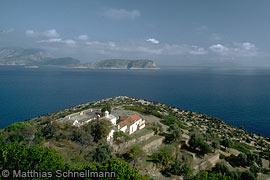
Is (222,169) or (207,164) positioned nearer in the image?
(222,169)

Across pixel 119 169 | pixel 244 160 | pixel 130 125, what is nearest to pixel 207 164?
pixel 244 160

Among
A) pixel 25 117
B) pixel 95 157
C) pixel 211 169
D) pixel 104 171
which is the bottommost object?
pixel 25 117

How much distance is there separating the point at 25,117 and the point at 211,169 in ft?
165

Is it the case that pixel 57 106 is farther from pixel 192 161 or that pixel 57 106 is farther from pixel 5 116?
pixel 192 161

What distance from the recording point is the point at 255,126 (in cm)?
4875

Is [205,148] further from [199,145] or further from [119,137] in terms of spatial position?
[119,137]

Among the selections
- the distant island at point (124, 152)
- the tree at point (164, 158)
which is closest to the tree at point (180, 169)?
the distant island at point (124, 152)

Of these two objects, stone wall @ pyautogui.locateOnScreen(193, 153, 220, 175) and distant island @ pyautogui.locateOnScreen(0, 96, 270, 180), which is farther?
stone wall @ pyautogui.locateOnScreen(193, 153, 220, 175)

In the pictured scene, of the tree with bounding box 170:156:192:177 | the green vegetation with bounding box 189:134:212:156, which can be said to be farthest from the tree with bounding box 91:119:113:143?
the green vegetation with bounding box 189:134:212:156

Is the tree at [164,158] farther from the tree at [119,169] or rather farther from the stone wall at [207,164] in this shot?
the tree at [119,169]

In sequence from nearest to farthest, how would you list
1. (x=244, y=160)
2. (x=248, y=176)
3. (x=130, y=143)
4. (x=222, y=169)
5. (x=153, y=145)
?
(x=248, y=176)
(x=222, y=169)
(x=130, y=143)
(x=244, y=160)
(x=153, y=145)

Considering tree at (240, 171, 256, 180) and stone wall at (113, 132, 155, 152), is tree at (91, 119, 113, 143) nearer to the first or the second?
stone wall at (113, 132, 155, 152)

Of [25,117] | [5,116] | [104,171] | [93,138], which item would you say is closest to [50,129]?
[93,138]

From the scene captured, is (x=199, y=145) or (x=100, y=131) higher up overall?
(x=100, y=131)
